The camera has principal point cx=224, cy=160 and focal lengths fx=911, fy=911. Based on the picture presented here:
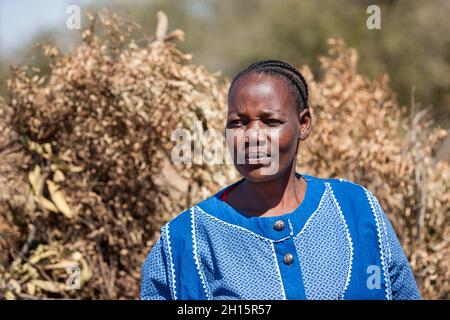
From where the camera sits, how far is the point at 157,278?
7.73 feet

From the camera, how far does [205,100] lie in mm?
4406

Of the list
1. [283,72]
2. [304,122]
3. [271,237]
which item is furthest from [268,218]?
[283,72]

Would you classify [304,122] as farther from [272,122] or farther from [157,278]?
[157,278]

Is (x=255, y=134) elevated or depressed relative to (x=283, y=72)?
depressed

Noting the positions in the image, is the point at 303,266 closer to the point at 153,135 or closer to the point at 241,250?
the point at 241,250

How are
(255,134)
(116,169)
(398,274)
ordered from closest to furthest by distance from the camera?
(255,134), (398,274), (116,169)

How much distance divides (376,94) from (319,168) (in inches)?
19.4

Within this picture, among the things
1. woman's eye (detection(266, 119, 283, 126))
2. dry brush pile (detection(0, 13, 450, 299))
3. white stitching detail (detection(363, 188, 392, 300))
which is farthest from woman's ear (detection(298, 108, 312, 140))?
dry brush pile (detection(0, 13, 450, 299))

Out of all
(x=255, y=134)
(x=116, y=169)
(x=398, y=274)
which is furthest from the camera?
(x=116, y=169)

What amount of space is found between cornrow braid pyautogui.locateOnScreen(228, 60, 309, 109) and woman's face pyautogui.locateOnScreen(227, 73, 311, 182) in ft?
0.11

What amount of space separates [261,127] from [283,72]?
0.71 feet

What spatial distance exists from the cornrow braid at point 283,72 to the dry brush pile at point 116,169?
5.96 feet

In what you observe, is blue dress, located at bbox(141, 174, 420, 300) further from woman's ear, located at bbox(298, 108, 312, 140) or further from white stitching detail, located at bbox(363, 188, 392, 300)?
woman's ear, located at bbox(298, 108, 312, 140)

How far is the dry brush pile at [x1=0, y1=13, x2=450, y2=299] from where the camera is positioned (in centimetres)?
429
